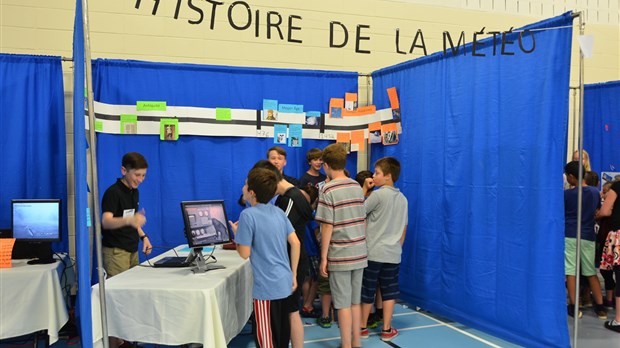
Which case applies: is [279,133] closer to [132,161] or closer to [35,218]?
[132,161]

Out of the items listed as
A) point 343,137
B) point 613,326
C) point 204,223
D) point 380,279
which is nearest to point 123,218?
point 204,223

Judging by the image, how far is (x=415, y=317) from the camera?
4.43 m

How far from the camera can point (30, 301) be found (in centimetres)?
317

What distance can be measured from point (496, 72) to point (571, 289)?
6.96 ft

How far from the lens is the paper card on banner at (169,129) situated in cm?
454

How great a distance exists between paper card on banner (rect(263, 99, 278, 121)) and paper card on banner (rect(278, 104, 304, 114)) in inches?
2.0

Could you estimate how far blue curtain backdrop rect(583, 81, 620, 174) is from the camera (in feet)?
18.2

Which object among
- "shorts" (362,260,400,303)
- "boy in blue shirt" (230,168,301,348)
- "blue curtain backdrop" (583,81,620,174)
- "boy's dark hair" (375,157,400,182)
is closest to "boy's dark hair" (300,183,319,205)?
"boy's dark hair" (375,157,400,182)

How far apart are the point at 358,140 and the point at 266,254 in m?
2.66

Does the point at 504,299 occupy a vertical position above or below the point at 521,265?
below

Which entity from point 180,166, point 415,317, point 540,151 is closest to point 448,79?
point 540,151

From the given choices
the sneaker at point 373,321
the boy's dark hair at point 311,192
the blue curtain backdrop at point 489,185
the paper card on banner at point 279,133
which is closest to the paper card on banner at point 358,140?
the blue curtain backdrop at point 489,185

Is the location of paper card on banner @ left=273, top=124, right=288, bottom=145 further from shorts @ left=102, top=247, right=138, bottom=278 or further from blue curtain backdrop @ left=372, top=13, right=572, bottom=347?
shorts @ left=102, top=247, right=138, bottom=278

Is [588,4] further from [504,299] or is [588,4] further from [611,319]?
[504,299]
